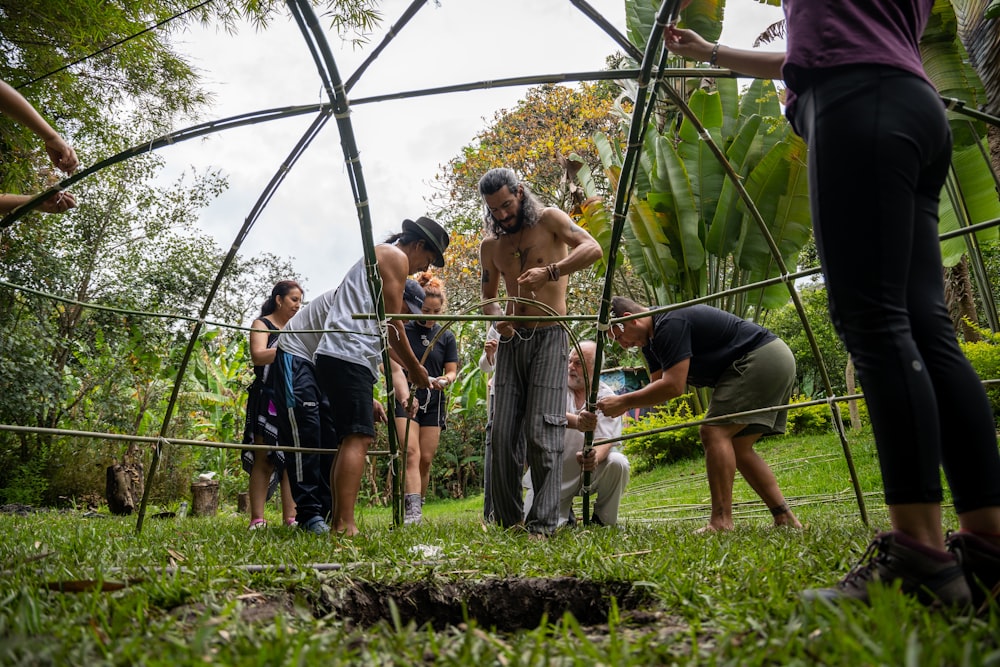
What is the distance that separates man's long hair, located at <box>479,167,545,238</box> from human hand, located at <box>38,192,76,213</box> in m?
1.78

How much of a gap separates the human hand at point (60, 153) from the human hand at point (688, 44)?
Answer: 2029 mm

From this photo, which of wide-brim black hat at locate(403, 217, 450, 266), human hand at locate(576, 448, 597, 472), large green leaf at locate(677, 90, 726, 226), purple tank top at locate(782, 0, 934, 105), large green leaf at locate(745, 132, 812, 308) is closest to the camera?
purple tank top at locate(782, 0, 934, 105)

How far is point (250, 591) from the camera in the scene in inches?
65.7

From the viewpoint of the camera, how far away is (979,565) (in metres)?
1.24

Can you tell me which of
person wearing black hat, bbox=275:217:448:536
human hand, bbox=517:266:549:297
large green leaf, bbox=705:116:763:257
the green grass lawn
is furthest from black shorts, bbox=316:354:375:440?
large green leaf, bbox=705:116:763:257

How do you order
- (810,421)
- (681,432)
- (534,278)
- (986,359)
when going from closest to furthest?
(534,278)
(986,359)
(810,421)
(681,432)

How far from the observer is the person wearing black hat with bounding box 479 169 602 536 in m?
3.46

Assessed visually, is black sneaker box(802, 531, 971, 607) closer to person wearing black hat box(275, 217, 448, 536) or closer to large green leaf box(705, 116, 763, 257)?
person wearing black hat box(275, 217, 448, 536)

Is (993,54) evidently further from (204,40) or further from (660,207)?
(204,40)

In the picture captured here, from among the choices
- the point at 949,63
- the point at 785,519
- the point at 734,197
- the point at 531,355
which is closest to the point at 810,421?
the point at 734,197

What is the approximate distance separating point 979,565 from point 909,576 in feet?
0.42

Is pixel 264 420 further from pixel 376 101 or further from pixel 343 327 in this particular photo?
pixel 376 101

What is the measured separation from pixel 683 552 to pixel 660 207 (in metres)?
5.96

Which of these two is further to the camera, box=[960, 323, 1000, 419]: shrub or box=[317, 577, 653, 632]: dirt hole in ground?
box=[960, 323, 1000, 419]: shrub
